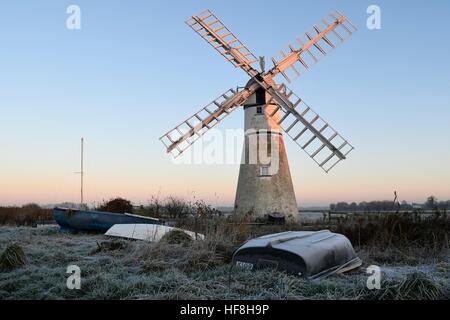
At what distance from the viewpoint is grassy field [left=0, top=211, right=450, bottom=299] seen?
4.97m

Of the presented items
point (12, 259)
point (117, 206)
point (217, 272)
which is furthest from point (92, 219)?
point (217, 272)

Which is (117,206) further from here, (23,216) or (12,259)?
(12,259)

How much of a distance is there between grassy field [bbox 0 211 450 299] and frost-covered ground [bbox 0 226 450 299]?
0.01 m

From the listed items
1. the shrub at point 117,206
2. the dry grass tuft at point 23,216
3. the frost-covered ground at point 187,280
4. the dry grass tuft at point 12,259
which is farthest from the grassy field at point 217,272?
the dry grass tuft at point 23,216

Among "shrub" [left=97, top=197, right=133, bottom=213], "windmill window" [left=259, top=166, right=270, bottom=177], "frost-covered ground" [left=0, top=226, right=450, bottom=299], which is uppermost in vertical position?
"windmill window" [left=259, top=166, right=270, bottom=177]

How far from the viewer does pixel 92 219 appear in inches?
531

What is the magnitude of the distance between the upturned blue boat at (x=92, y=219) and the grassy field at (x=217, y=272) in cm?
371

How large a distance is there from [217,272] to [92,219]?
842 cm

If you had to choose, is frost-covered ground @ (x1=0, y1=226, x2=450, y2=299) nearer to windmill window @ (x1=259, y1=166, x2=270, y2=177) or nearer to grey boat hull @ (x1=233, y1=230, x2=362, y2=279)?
grey boat hull @ (x1=233, y1=230, x2=362, y2=279)

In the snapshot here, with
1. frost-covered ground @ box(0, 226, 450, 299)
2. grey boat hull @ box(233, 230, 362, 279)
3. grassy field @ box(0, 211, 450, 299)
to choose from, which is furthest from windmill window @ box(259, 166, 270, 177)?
grey boat hull @ box(233, 230, 362, 279)

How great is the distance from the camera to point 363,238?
9492 mm

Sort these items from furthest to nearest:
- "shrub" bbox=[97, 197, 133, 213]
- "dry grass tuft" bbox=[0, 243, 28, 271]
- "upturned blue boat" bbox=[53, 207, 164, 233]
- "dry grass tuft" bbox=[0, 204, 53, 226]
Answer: "shrub" bbox=[97, 197, 133, 213] < "dry grass tuft" bbox=[0, 204, 53, 226] < "upturned blue boat" bbox=[53, 207, 164, 233] < "dry grass tuft" bbox=[0, 243, 28, 271]

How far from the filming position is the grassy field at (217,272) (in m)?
4.97
